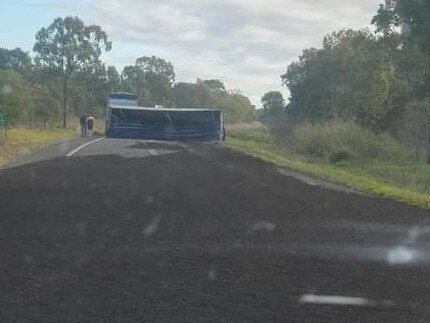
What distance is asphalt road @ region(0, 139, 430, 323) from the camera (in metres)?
6.53

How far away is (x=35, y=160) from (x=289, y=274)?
19.9m

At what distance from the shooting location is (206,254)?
9234mm

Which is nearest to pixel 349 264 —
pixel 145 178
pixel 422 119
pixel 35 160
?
pixel 145 178

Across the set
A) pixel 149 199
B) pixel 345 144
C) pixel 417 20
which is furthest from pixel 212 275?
pixel 345 144

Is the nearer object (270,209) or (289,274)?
(289,274)

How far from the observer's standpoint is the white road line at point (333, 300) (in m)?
6.85

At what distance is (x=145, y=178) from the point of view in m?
20.3

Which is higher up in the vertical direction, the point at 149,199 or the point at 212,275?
the point at 212,275

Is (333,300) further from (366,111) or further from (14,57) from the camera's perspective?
(14,57)

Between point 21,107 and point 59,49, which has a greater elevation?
point 59,49

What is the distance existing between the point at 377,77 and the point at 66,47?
41889mm

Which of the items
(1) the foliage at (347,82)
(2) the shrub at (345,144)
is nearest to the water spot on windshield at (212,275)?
(2) the shrub at (345,144)

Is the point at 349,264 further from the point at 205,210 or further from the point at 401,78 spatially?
the point at 401,78

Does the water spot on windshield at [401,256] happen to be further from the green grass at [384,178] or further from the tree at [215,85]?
the tree at [215,85]
